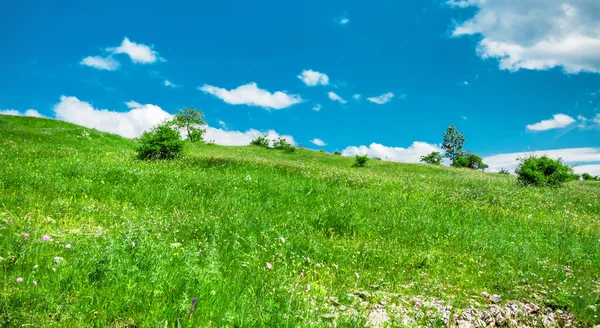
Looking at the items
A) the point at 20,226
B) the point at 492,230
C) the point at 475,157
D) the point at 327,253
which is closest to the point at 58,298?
the point at 20,226

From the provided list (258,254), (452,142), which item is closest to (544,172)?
(258,254)

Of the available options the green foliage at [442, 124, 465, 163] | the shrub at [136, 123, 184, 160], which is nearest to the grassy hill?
the shrub at [136, 123, 184, 160]

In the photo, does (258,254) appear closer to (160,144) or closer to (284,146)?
(160,144)

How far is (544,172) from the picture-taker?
24734mm

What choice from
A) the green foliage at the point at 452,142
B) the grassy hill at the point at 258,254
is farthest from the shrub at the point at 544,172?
the green foliage at the point at 452,142

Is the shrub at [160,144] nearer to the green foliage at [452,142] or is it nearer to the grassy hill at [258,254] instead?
the grassy hill at [258,254]

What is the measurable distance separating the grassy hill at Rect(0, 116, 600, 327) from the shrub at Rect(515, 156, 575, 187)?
427 inches

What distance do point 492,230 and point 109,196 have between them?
36.5 feet

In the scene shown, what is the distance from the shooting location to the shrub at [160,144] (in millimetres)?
20172

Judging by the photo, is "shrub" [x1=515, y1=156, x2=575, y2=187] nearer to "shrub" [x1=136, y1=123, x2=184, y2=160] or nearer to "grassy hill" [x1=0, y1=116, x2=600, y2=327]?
"grassy hill" [x1=0, y1=116, x2=600, y2=327]

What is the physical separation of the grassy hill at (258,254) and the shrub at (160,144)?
23.1ft

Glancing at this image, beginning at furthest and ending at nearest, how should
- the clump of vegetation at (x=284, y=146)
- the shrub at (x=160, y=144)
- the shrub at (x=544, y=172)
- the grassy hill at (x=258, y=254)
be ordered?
the clump of vegetation at (x=284, y=146) < the shrub at (x=544, y=172) < the shrub at (x=160, y=144) < the grassy hill at (x=258, y=254)

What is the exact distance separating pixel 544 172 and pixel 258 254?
26.2 meters

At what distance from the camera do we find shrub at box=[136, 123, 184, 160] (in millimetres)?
20172
